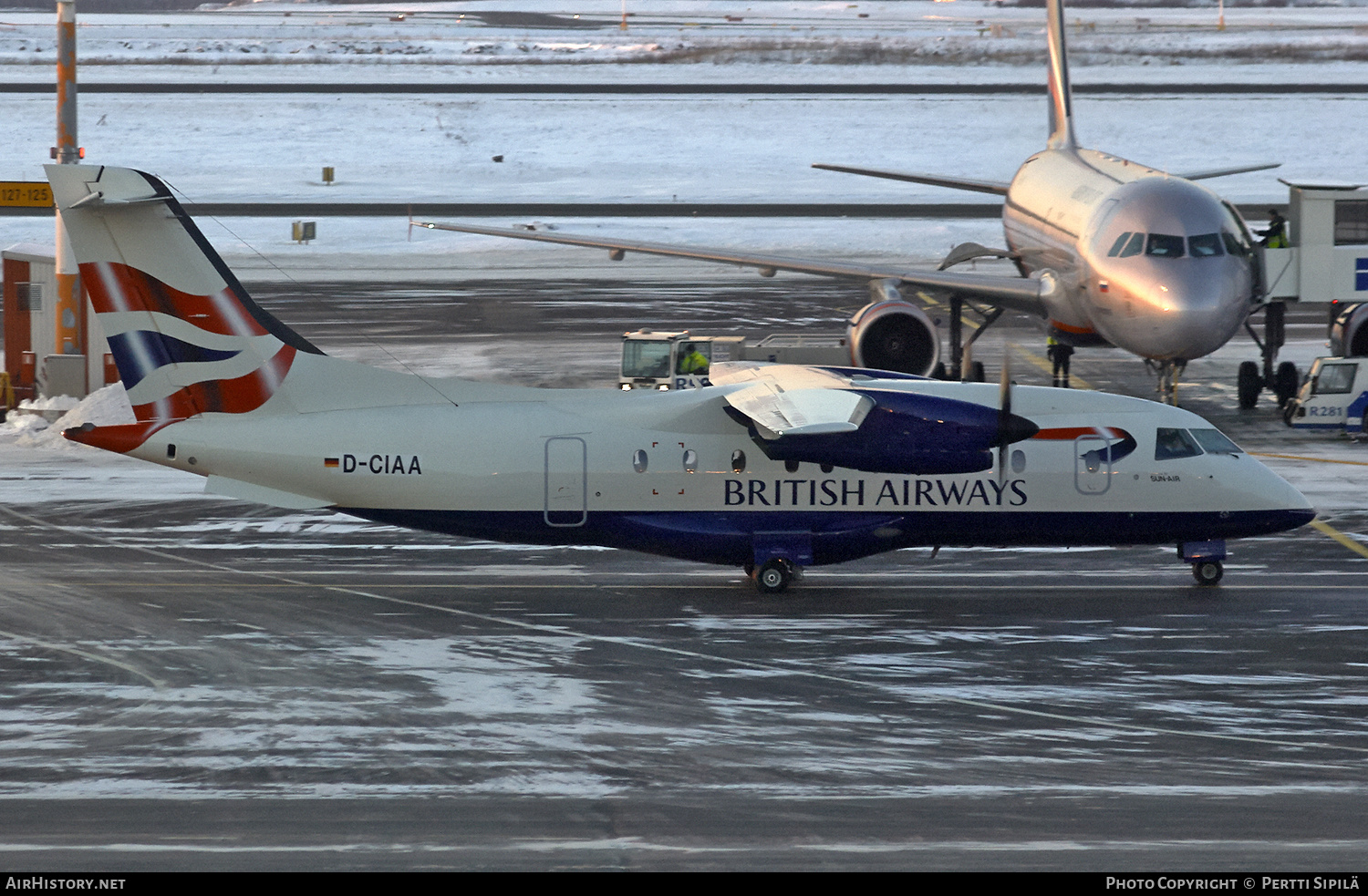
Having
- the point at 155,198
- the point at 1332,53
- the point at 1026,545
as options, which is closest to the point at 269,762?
the point at 155,198

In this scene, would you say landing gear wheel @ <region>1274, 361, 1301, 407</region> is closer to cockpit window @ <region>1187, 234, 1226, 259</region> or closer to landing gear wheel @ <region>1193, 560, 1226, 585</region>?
cockpit window @ <region>1187, 234, 1226, 259</region>

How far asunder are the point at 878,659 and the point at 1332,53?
4334 inches

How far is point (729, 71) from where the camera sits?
11262 cm

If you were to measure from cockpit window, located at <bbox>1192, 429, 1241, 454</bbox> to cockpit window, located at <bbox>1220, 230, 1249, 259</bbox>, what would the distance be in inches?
370

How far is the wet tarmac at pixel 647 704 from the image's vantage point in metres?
15.2

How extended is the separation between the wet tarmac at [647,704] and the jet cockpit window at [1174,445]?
2.12 m

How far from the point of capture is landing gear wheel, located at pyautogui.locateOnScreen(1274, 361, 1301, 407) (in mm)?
38781

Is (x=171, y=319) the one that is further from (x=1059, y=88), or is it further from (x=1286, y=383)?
(x=1059, y=88)

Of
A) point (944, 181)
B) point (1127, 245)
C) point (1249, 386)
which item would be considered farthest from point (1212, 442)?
point (944, 181)

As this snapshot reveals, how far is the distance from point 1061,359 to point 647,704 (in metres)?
23.5

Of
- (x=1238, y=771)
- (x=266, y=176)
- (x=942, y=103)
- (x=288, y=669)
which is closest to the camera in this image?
(x=1238, y=771)

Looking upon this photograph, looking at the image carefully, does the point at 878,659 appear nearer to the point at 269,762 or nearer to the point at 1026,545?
the point at 1026,545

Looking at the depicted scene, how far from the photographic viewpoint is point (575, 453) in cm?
2425

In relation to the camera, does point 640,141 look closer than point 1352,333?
No
